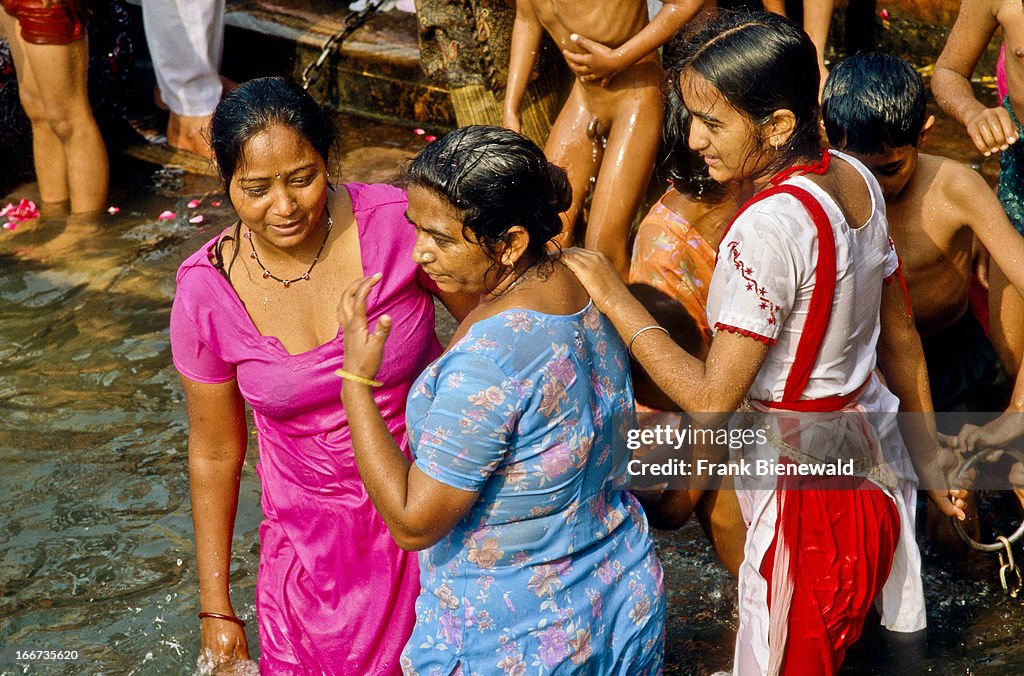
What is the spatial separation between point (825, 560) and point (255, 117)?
5.53 ft

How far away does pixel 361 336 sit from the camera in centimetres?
230

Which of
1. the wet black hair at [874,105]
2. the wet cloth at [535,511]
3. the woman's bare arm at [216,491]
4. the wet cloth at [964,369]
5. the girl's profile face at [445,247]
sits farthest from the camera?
the wet cloth at [964,369]

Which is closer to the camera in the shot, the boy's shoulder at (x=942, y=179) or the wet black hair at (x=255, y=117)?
the wet black hair at (x=255, y=117)

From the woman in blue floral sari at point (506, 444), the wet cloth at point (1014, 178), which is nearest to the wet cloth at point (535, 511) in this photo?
the woman in blue floral sari at point (506, 444)

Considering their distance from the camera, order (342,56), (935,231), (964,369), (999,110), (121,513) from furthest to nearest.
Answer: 1. (342,56)
2. (121,513)
3. (964,369)
4. (999,110)
5. (935,231)

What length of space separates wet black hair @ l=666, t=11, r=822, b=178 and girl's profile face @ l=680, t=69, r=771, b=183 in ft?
0.05

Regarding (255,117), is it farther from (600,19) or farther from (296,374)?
(600,19)

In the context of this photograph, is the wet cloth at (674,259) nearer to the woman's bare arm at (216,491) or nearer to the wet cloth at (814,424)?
the wet cloth at (814,424)

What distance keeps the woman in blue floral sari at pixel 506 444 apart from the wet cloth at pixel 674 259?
4.18 feet

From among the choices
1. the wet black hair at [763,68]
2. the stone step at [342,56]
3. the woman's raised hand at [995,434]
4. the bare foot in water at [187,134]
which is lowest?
the bare foot in water at [187,134]

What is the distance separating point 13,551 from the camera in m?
Answer: 4.38

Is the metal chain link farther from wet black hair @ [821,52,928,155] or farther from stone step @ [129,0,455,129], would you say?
wet black hair @ [821,52,928,155]

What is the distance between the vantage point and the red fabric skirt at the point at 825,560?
2795 mm

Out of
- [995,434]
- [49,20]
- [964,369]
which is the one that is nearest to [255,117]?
[995,434]
